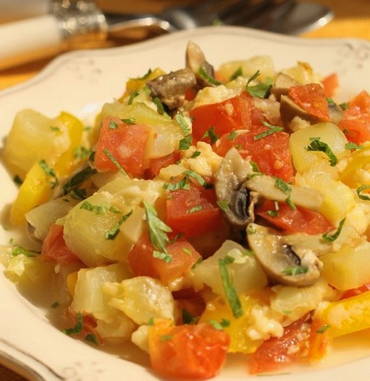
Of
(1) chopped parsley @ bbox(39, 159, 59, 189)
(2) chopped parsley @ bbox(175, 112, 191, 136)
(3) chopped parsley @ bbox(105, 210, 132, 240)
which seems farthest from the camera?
(1) chopped parsley @ bbox(39, 159, 59, 189)

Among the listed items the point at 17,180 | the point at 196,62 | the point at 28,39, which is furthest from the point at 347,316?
the point at 28,39

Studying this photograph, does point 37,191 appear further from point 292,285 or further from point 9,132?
point 292,285

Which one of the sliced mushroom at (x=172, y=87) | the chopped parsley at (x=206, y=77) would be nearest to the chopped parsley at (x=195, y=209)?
the sliced mushroom at (x=172, y=87)

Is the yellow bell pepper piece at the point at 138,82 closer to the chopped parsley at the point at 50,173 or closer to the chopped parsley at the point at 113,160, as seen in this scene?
the chopped parsley at the point at 50,173

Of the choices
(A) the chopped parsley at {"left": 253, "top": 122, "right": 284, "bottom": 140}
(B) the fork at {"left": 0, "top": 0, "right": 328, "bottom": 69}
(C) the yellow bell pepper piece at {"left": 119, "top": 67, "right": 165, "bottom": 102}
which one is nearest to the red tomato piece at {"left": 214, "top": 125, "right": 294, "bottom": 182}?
(A) the chopped parsley at {"left": 253, "top": 122, "right": 284, "bottom": 140}

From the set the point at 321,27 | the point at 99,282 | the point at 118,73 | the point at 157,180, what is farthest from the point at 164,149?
the point at 321,27

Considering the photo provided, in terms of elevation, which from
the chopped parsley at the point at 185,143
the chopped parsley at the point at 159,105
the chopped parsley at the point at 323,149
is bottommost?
the chopped parsley at the point at 323,149

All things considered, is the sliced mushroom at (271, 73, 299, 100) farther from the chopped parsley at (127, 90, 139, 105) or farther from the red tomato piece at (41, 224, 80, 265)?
the red tomato piece at (41, 224, 80, 265)
